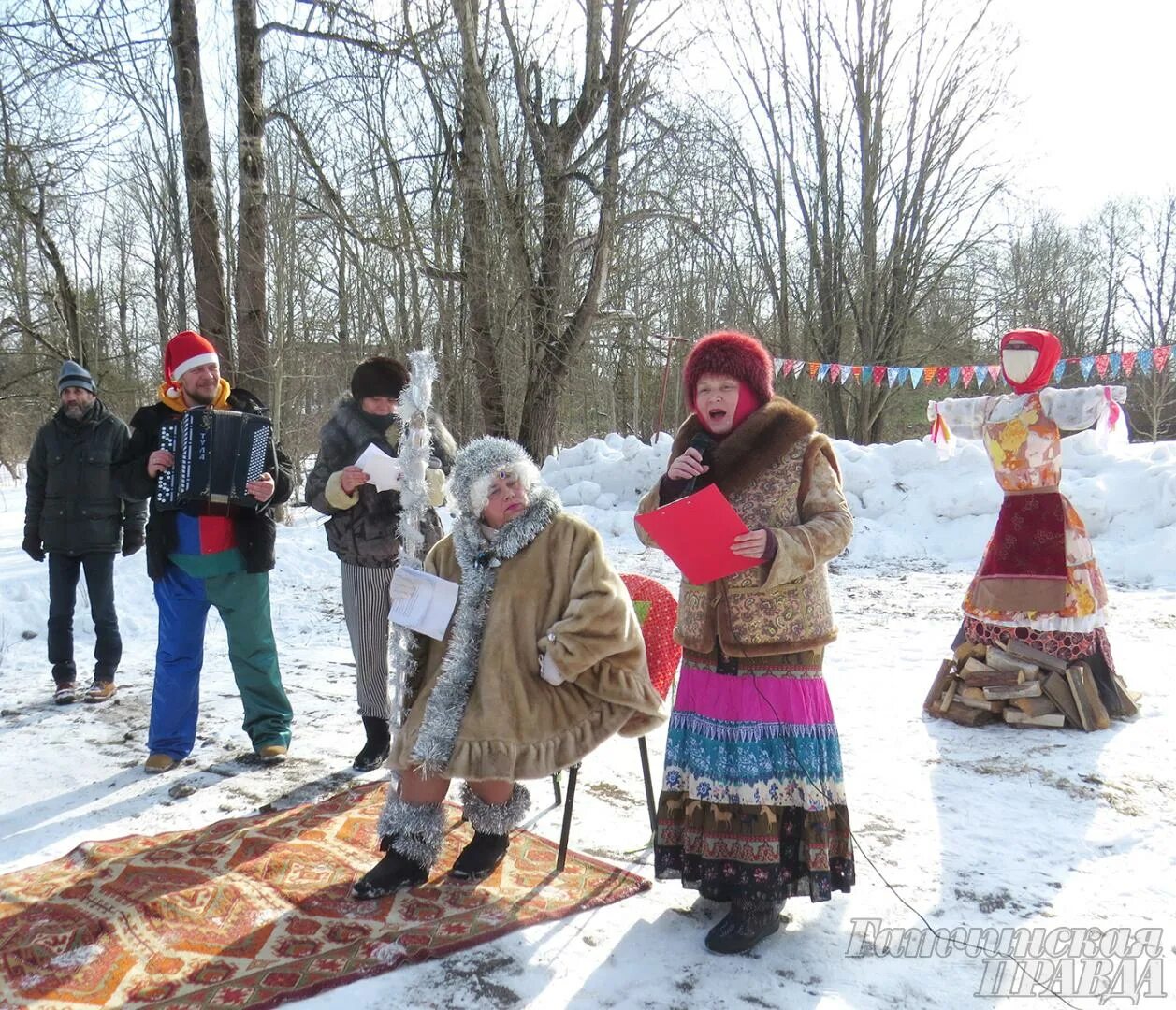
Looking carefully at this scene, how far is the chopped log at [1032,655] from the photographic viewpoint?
16.2 ft

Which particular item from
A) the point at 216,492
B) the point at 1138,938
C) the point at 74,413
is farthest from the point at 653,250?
the point at 1138,938

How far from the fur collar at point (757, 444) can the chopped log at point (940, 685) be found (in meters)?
3.00

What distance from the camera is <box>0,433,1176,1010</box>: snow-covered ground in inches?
101

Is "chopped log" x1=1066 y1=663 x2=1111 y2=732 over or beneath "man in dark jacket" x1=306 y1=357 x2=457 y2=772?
beneath

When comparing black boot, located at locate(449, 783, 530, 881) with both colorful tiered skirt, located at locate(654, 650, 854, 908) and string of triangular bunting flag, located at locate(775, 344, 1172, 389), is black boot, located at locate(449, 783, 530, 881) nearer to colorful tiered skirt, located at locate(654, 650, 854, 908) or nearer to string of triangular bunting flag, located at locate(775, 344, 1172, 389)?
colorful tiered skirt, located at locate(654, 650, 854, 908)

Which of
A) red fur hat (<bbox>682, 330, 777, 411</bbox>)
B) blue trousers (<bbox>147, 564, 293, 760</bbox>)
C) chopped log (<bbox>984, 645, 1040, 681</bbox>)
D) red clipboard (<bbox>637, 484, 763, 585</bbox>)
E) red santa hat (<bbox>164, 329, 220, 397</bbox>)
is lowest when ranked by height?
chopped log (<bbox>984, 645, 1040, 681</bbox>)

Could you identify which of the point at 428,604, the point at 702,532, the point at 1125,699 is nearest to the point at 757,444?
the point at 702,532

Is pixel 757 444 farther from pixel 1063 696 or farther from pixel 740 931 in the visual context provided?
pixel 1063 696

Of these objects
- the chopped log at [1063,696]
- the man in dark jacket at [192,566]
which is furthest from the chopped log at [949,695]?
the man in dark jacket at [192,566]

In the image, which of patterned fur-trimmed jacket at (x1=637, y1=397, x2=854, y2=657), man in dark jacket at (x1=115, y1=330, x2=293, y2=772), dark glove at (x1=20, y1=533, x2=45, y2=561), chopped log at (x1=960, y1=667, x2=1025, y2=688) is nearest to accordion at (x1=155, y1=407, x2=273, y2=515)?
man in dark jacket at (x1=115, y1=330, x2=293, y2=772)

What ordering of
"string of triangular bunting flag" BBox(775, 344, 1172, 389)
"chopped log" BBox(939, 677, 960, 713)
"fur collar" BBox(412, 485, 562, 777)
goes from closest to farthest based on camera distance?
→ "fur collar" BBox(412, 485, 562, 777)
"chopped log" BBox(939, 677, 960, 713)
"string of triangular bunting flag" BBox(775, 344, 1172, 389)

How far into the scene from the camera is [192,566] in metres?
4.13

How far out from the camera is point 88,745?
15.1ft

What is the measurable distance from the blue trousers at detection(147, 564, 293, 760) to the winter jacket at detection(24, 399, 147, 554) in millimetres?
1627
